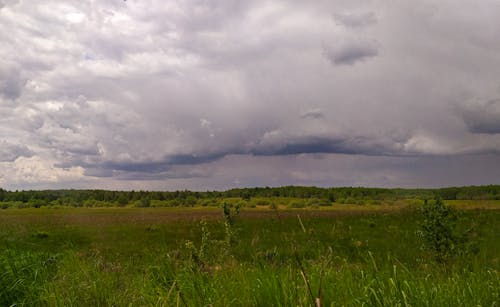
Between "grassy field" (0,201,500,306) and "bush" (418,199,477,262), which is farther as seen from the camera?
"bush" (418,199,477,262)

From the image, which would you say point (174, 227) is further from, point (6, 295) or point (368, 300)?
point (368, 300)

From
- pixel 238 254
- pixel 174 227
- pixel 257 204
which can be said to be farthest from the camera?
pixel 257 204

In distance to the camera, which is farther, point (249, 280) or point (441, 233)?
point (441, 233)

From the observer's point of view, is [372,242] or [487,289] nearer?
[487,289]

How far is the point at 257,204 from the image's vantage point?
229ft

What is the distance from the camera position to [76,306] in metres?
5.72

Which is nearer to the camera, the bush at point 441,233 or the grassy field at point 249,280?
the grassy field at point 249,280

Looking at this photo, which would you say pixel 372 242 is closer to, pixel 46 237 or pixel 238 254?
pixel 238 254

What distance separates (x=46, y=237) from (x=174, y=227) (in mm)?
7291

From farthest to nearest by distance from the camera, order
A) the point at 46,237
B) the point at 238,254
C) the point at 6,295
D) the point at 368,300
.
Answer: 1. the point at 46,237
2. the point at 238,254
3. the point at 6,295
4. the point at 368,300

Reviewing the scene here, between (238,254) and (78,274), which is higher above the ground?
(78,274)

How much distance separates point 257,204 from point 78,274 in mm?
62846

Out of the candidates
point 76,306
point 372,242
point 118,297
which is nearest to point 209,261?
point 118,297

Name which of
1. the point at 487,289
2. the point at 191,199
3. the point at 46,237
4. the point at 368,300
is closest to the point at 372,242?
the point at 487,289
